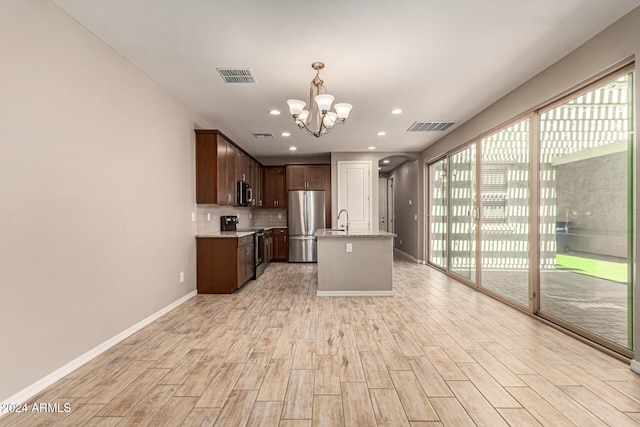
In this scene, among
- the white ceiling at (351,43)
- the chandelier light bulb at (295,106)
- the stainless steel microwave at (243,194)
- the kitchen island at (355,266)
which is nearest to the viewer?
the white ceiling at (351,43)

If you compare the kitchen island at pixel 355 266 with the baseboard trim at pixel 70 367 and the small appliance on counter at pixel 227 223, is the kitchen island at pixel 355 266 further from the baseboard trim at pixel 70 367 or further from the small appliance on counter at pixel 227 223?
the baseboard trim at pixel 70 367

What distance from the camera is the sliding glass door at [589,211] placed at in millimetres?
2537

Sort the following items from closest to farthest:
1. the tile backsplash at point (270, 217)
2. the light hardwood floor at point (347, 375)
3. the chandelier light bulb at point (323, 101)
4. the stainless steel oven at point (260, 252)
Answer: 1. the light hardwood floor at point (347, 375)
2. the chandelier light bulb at point (323, 101)
3. the stainless steel oven at point (260, 252)
4. the tile backsplash at point (270, 217)

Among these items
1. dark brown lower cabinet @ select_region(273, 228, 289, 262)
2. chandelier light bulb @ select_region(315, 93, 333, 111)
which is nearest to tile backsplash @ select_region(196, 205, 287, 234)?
dark brown lower cabinet @ select_region(273, 228, 289, 262)

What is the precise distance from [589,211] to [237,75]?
369 centimetres

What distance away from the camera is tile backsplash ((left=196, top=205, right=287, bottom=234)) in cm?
490

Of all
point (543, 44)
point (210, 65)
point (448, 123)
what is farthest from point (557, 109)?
point (210, 65)

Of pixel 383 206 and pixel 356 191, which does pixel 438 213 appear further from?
pixel 383 206

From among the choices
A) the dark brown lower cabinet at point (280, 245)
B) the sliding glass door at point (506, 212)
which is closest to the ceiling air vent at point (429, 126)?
the sliding glass door at point (506, 212)

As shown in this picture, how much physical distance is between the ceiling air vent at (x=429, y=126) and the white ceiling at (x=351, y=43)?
0.90 meters

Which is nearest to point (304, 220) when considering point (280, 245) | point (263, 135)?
point (280, 245)

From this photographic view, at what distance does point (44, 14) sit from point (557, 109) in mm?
4492

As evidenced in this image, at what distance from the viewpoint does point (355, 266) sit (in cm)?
457

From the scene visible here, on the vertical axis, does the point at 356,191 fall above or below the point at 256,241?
above
